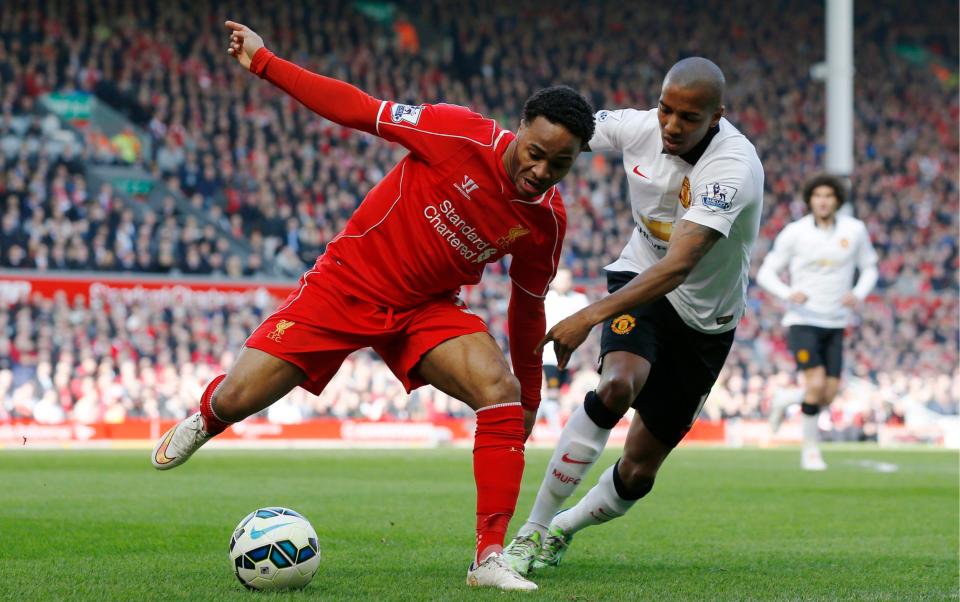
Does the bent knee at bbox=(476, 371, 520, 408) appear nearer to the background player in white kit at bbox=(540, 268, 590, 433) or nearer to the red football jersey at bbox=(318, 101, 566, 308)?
the red football jersey at bbox=(318, 101, 566, 308)

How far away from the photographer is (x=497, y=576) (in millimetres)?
5047

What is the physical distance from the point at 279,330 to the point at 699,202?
6.28 ft

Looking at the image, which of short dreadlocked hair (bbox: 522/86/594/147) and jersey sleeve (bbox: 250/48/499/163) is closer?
short dreadlocked hair (bbox: 522/86/594/147)

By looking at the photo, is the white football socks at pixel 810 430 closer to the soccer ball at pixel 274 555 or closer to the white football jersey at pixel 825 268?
the white football jersey at pixel 825 268

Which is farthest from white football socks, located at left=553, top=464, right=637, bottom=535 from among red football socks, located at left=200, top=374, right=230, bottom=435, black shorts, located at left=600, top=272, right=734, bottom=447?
red football socks, located at left=200, top=374, right=230, bottom=435

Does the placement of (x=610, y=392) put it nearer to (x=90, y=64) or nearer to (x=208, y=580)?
(x=208, y=580)

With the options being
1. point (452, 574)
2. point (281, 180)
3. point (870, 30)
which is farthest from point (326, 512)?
point (870, 30)

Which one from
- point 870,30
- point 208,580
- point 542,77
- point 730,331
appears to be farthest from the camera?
point 870,30

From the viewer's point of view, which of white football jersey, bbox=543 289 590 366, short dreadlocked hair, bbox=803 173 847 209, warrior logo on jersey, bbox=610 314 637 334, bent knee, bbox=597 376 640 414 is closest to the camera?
bent knee, bbox=597 376 640 414

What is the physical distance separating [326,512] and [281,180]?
19.6m

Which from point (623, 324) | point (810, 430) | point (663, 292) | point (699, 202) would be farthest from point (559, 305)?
point (663, 292)

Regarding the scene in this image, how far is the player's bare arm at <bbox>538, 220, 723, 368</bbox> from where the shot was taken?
15.7 ft

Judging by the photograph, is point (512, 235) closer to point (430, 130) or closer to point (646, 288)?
point (430, 130)

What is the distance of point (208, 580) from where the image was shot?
5.25 metres
